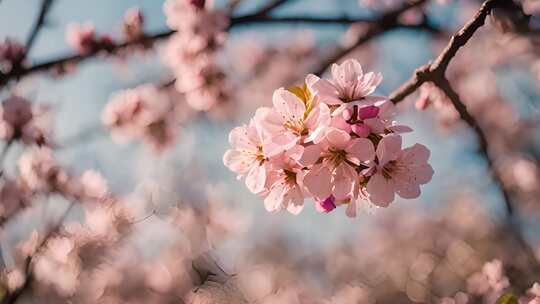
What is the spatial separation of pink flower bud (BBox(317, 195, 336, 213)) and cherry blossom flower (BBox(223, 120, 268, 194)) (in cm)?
17

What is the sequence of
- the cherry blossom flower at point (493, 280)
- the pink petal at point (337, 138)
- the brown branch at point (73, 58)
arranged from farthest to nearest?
the brown branch at point (73, 58), the cherry blossom flower at point (493, 280), the pink petal at point (337, 138)

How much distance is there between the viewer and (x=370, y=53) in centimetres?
721

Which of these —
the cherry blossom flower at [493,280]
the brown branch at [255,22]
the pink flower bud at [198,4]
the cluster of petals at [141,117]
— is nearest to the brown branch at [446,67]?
the cherry blossom flower at [493,280]

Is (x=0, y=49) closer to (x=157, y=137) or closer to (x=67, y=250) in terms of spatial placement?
(x=157, y=137)

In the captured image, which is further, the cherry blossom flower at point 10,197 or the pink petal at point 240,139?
the cherry blossom flower at point 10,197

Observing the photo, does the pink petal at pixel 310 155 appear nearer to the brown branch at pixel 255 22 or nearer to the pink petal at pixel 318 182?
the pink petal at pixel 318 182

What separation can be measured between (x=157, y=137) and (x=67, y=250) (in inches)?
46.1

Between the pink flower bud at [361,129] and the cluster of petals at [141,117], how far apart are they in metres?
2.94

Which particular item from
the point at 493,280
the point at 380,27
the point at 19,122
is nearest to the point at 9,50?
the point at 19,122

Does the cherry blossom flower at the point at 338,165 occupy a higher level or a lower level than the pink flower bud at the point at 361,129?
lower

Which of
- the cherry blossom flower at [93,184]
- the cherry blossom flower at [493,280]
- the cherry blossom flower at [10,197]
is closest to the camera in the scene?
the cherry blossom flower at [493,280]

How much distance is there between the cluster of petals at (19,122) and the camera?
3414 mm

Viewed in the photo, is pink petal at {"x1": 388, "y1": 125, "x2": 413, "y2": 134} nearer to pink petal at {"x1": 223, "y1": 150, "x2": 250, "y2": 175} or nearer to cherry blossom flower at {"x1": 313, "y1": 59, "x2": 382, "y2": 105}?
cherry blossom flower at {"x1": 313, "y1": 59, "x2": 382, "y2": 105}

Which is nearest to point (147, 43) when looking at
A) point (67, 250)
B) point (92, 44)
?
point (92, 44)
